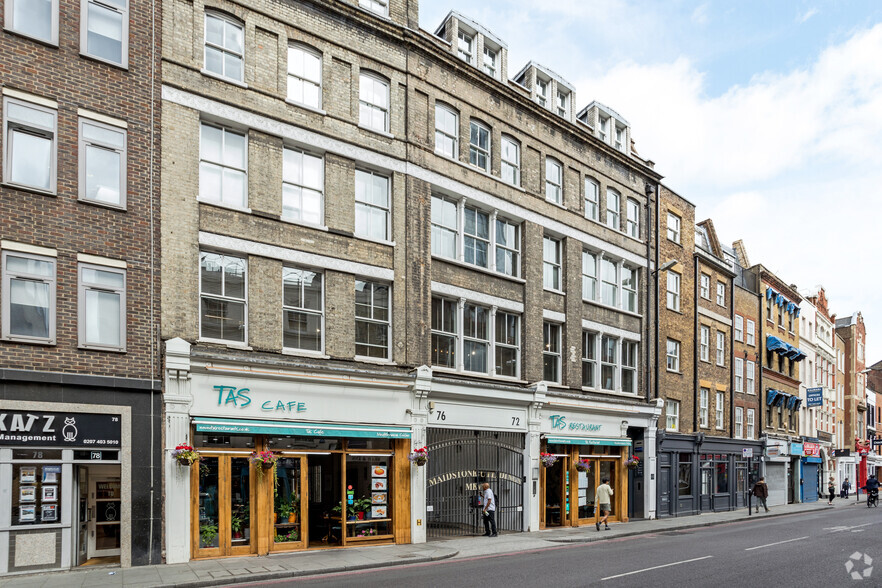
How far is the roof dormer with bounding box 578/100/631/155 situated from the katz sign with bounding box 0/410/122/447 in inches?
804

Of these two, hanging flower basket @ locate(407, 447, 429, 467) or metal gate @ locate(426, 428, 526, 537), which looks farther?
metal gate @ locate(426, 428, 526, 537)

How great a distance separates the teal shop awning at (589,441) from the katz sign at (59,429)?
1414 centimetres

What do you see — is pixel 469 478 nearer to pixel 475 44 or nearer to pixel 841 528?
pixel 475 44

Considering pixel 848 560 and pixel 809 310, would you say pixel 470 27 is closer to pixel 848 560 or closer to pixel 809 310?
pixel 848 560

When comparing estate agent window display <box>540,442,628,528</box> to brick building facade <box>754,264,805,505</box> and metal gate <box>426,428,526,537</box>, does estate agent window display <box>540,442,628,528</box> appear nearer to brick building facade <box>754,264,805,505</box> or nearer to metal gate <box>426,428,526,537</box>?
metal gate <box>426,428,526,537</box>

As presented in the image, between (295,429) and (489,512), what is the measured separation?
6.89m

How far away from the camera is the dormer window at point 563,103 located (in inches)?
1102

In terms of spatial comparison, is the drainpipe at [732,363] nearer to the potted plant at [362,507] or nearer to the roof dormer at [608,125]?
the roof dormer at [608,125]

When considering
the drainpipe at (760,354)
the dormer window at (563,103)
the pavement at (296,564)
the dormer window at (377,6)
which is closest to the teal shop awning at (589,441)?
the pavement at (296,564)

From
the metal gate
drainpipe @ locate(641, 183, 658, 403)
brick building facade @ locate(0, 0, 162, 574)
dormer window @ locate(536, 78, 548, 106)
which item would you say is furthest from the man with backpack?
dormer window @ locate(536, 78, 548, 106)

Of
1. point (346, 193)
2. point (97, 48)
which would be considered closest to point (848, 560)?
point (346, 193)

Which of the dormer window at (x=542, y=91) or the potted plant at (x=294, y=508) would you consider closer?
the potted plant at (x=294, y=508)

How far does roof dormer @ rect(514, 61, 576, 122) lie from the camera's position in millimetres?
26641

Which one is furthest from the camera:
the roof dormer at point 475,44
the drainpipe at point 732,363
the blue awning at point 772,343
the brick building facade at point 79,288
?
the blue awning at point 772,343
